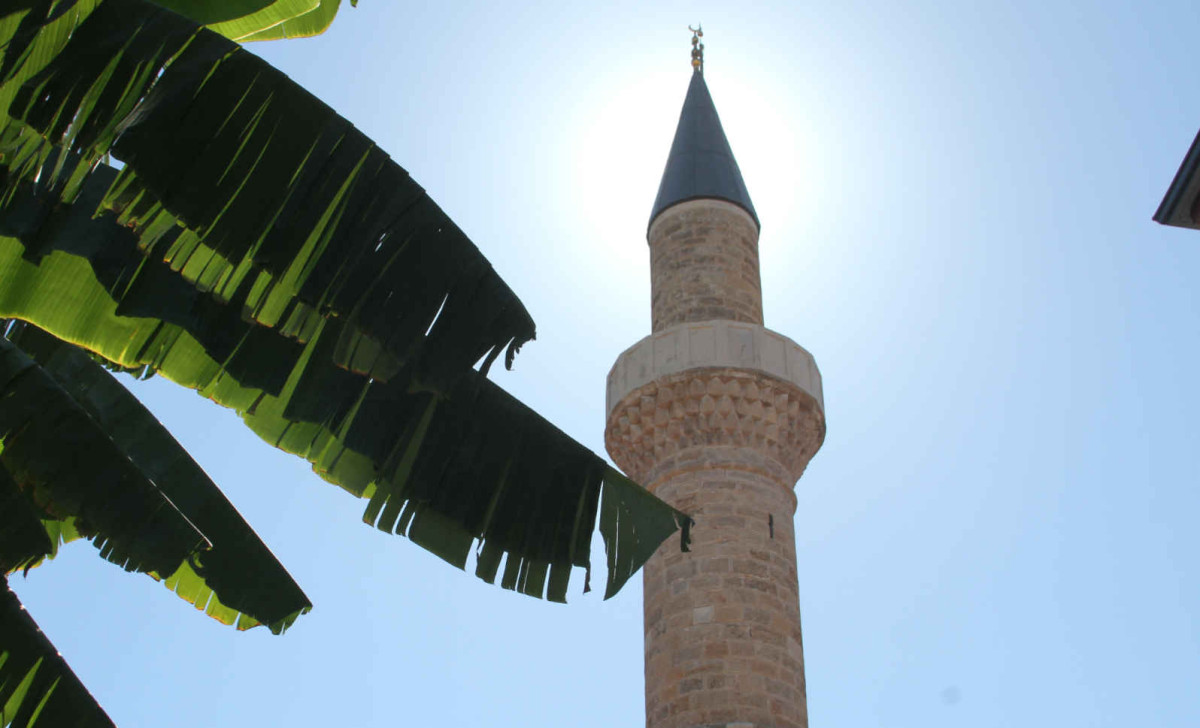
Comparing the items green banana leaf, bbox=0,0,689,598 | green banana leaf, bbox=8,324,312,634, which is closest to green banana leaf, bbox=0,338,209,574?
green banana leaf, bbox=0,0,689,598

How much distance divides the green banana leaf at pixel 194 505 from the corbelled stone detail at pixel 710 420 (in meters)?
5.70

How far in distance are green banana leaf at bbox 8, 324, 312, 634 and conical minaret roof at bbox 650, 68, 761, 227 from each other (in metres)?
7.64

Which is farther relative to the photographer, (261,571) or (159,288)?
(261,571)

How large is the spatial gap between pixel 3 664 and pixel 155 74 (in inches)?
65.7

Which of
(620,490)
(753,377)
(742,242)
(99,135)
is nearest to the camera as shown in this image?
(99,135)

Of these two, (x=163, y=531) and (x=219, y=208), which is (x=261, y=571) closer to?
(x=163, y=531)

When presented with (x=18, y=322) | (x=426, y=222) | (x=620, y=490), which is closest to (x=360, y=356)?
(x=426, y=222)

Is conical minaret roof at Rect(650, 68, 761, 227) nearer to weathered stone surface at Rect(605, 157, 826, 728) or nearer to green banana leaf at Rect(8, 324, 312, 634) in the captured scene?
weathered stone surface at Rect(605, 157, 826, 728)

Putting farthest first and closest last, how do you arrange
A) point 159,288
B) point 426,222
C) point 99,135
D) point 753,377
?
1. point 753,377
2. point 159,288
3. point 426,222
4. point 99,135

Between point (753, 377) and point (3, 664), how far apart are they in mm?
7591

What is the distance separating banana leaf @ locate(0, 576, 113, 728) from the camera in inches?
138

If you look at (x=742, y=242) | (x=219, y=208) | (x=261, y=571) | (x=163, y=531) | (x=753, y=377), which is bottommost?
(x=163, y=531)

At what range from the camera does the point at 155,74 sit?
11.2ft

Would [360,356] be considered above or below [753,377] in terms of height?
below
